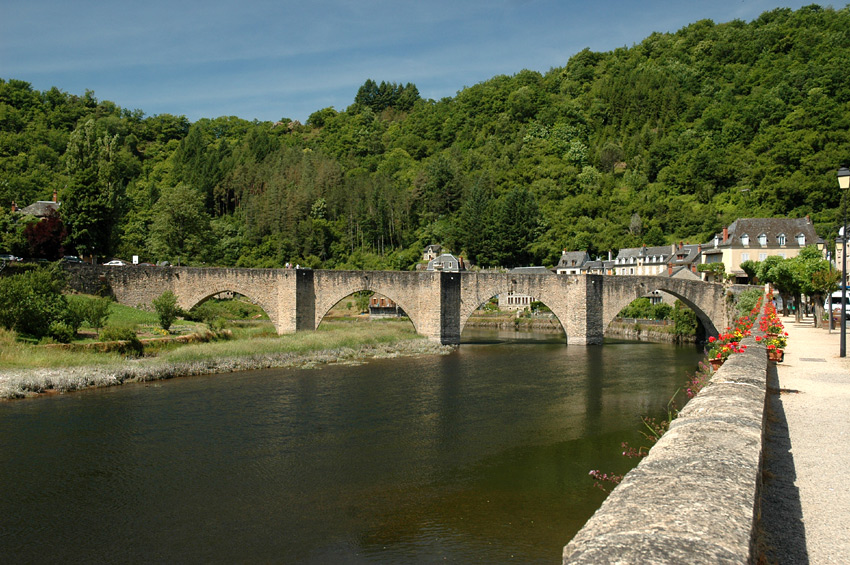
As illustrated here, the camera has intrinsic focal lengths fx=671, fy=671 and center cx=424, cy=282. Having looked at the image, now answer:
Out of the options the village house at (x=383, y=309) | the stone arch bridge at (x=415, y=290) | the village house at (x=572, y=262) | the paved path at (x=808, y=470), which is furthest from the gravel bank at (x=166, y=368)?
A: the village house at (x=572, y=262)

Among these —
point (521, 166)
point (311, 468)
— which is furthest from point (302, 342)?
point (521, 166)

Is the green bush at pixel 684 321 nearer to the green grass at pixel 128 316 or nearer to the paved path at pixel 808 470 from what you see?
the green grass at pixel 128 316

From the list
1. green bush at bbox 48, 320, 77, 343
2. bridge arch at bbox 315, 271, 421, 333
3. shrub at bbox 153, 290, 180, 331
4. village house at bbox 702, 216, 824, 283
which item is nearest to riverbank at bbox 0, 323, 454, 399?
bridge arch at bbox 315, 271, 421, 333

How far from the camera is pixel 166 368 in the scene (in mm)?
22344

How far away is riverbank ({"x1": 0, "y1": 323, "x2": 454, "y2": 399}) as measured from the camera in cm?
1883

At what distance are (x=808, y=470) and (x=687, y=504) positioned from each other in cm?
288

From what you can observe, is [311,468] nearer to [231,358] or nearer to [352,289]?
[231,358]

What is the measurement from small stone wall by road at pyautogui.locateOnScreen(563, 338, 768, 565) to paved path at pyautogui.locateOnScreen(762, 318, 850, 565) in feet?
1.72

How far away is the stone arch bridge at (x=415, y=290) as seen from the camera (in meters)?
30.6

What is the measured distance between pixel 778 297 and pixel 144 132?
75.4 m

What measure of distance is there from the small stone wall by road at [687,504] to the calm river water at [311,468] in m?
4.96

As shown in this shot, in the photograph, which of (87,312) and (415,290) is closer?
(87,312)

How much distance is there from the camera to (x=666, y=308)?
137ft

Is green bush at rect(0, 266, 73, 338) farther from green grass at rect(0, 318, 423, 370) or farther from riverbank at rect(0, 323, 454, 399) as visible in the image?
riverbank at rect(0, 323, 454, 399)
